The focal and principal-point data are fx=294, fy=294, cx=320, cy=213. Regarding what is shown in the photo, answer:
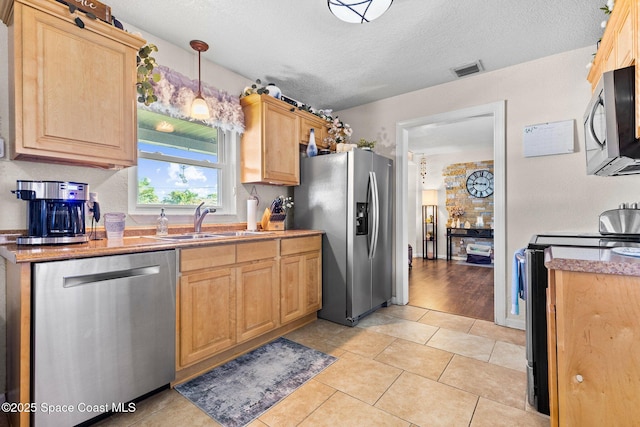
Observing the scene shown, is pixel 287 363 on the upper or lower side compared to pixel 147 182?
lower

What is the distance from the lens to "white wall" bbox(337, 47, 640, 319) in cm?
249

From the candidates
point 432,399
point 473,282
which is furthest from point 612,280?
point 473,282

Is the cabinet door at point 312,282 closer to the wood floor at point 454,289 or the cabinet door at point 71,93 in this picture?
the wood floor at point 454,289

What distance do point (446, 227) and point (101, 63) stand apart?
6.76m

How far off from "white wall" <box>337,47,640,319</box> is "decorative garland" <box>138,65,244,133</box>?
7.50ft

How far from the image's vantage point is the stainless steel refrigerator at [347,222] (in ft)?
9.40

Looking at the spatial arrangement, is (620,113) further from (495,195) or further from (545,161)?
(495,195)

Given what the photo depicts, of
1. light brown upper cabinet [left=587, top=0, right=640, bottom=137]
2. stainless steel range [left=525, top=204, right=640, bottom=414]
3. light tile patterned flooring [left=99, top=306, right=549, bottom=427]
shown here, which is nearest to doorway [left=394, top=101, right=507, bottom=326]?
light tile patterned flooring [left=99, top=306, right=549, bottom=427]

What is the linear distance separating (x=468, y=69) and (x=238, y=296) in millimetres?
2970

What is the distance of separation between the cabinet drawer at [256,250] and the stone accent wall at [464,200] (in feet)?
18.0

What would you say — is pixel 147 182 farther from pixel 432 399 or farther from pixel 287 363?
pixel 432 399

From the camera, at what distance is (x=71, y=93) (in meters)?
1.65

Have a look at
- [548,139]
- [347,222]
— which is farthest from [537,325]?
[548,139]

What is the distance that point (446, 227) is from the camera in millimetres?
6863
